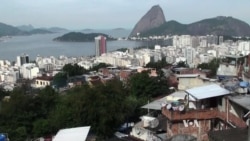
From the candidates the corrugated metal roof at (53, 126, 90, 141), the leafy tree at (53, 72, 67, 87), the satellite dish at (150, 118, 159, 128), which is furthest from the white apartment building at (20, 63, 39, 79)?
the corrugated metal roof at (53, 126, 90, 141)

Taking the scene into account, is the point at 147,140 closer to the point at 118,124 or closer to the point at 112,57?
the point at 118,124

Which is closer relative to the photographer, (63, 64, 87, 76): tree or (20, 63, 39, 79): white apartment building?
(63, 64, 87, 76): tree

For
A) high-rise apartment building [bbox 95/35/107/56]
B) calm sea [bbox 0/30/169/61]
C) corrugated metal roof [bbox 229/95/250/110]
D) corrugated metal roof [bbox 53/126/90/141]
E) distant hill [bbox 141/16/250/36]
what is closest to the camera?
corrugated metal roof [bbox 229/95/250/110]

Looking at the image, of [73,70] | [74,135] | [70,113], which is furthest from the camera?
[73,70]

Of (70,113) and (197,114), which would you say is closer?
(197,114)

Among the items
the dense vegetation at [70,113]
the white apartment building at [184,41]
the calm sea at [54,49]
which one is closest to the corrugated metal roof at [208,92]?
the dense vegetation at [70,113]

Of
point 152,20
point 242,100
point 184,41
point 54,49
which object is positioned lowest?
point 54,49

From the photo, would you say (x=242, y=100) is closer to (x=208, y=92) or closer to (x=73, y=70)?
(x=208, y=92)

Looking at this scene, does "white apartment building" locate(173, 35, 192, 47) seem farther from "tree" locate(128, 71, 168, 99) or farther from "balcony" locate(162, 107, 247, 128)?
"balcony" locate(162, 107, 247, 128)

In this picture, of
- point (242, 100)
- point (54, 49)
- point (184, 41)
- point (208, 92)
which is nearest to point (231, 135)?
point (242, 100)
